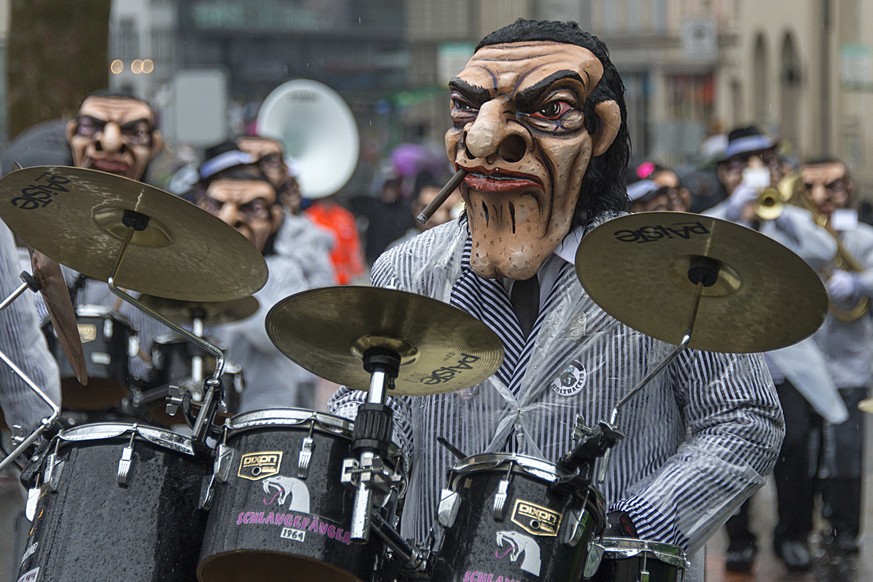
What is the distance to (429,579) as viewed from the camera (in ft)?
11.4

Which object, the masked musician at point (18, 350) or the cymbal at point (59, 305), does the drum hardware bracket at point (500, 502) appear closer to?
the cymbal at point (59, 305)

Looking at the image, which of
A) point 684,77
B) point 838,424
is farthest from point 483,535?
point 684,77

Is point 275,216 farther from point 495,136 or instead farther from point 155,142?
point 495,136

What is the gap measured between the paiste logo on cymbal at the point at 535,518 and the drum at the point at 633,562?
0.69 feet

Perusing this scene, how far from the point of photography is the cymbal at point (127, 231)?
3.64 m

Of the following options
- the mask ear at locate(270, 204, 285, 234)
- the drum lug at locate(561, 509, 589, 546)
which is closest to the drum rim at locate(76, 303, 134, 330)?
the mask ear at locate(270, 204, 285, 234)

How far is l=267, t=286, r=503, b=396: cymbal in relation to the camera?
11.2 ft

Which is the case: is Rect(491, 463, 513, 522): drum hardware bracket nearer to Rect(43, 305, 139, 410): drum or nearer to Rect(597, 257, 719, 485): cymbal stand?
Rect(597, 257, 719, 485): cymbal stand

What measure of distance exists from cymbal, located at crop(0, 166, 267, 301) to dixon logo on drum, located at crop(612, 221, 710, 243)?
82cm

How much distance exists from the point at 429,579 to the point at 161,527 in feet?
1.88

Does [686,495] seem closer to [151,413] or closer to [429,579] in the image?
[429,579]

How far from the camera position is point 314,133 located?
16.8m

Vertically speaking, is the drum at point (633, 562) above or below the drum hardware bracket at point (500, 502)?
below

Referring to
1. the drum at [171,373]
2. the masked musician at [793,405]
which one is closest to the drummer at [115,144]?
the drum at [171,373]
